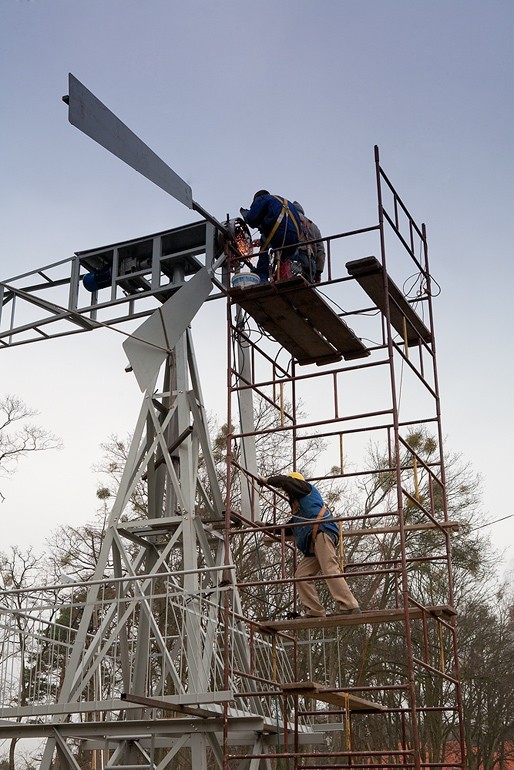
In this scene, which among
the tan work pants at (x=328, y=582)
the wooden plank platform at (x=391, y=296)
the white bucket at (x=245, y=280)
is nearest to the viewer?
the tan work pants at (x=328, y=582)

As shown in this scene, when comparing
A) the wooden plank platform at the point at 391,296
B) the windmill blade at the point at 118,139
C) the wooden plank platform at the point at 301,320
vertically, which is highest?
the windmill blade at the point at 118,139

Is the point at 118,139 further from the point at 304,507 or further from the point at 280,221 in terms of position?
the point at 304,507

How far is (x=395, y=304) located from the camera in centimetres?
1192

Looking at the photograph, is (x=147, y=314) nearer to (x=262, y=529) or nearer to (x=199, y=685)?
(x=262, y=529)

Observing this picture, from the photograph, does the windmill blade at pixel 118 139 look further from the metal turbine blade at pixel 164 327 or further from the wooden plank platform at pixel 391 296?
the wooden plank platform at pixel 391 296

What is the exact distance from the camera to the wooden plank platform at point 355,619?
9.68 metres

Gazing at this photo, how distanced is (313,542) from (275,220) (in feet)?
14.2

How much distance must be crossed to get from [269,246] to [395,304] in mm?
1889

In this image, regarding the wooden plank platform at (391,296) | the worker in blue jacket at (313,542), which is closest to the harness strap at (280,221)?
the wooden plank platform at (391,296)

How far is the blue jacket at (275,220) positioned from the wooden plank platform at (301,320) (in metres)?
1.03

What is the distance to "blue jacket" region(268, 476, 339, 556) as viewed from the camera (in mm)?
10695

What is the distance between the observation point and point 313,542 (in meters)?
10.8

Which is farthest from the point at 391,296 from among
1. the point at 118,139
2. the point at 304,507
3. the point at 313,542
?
the point at 118,139

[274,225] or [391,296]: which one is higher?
[274,225]
